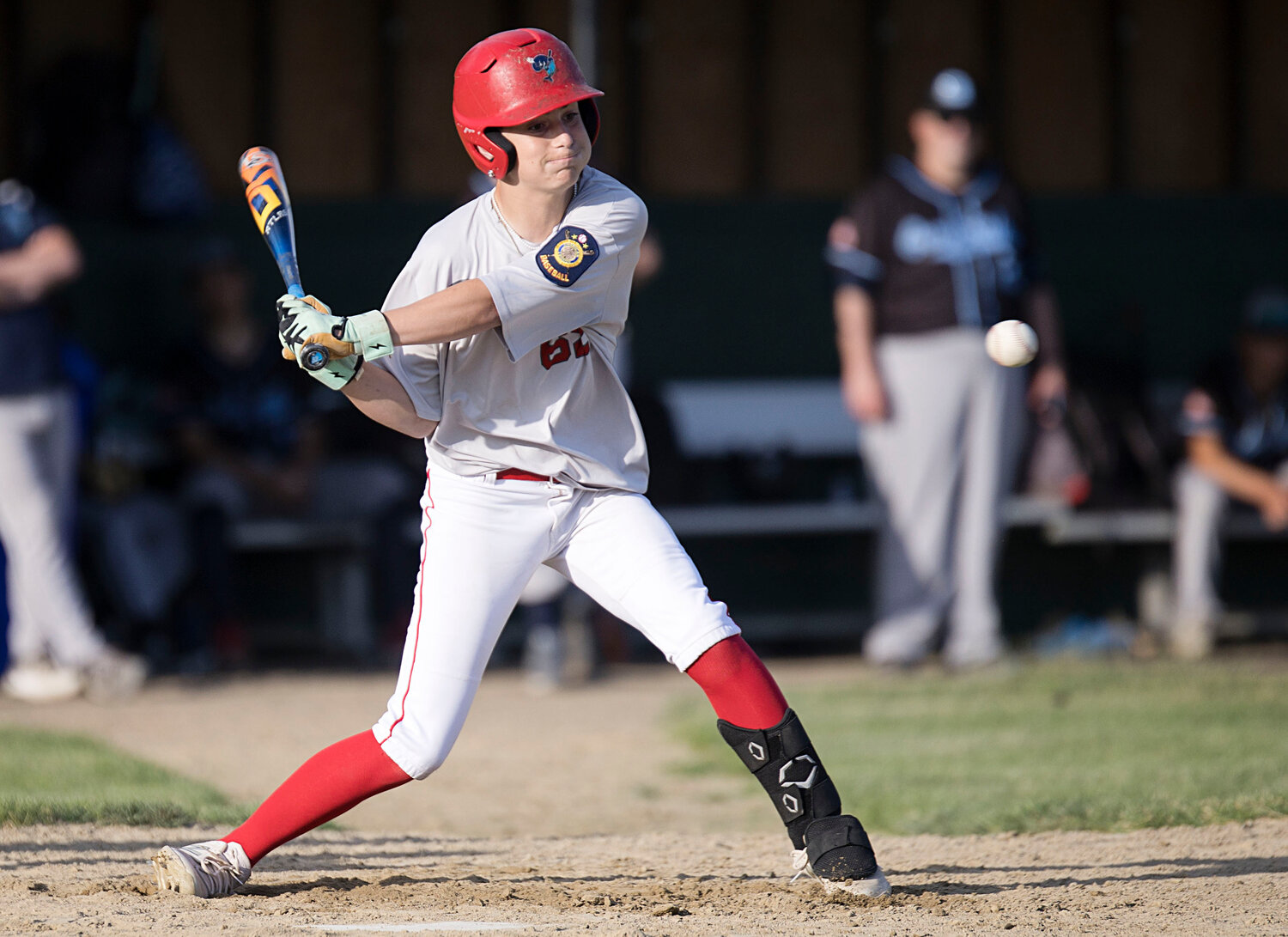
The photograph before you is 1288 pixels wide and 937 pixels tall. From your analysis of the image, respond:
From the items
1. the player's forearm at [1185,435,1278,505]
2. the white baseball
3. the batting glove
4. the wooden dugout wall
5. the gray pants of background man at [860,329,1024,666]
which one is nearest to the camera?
the batting glove

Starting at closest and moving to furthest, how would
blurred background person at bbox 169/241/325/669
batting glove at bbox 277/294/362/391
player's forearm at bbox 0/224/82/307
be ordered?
batting glove at bbox 277/294/362/391
player's forearm at bbox 0/224/82/307
blurred background person at bbox 169/241/325/669

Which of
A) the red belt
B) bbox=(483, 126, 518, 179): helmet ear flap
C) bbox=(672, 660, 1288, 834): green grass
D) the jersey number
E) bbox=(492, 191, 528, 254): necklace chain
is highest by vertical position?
bbox=(483, 126, 518, 179): helmet ear flap

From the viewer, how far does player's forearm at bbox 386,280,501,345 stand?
9.42ft

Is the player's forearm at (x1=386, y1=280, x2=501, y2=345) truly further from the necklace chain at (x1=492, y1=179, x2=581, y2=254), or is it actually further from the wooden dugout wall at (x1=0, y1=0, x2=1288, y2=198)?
the wooden dugout wall at (x1=0, y1=0, x2=1288, y2=198)

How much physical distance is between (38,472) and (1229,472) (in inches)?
188

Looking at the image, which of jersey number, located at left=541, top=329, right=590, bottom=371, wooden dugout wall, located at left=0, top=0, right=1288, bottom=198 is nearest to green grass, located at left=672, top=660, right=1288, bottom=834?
jersey number, located at left=541, top=329, right=590, bottom=371

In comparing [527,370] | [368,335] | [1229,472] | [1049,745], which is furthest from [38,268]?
[1229,472]

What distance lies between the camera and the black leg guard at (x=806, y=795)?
3.02 meters

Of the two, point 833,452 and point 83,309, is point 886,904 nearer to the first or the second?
point 833,452

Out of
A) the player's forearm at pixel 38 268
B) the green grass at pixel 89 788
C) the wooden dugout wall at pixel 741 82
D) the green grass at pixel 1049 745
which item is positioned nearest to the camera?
the green grass at pixel 89 788

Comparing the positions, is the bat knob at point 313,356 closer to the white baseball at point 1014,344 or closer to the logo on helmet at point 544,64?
the logo on helmet at point 544,64

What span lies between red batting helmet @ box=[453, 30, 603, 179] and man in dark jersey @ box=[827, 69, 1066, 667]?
11.2 feet

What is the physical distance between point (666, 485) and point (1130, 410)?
2.18 meters

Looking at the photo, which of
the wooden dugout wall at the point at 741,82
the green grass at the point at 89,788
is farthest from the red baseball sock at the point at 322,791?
the wooden dugout wall at the point at 741,82
